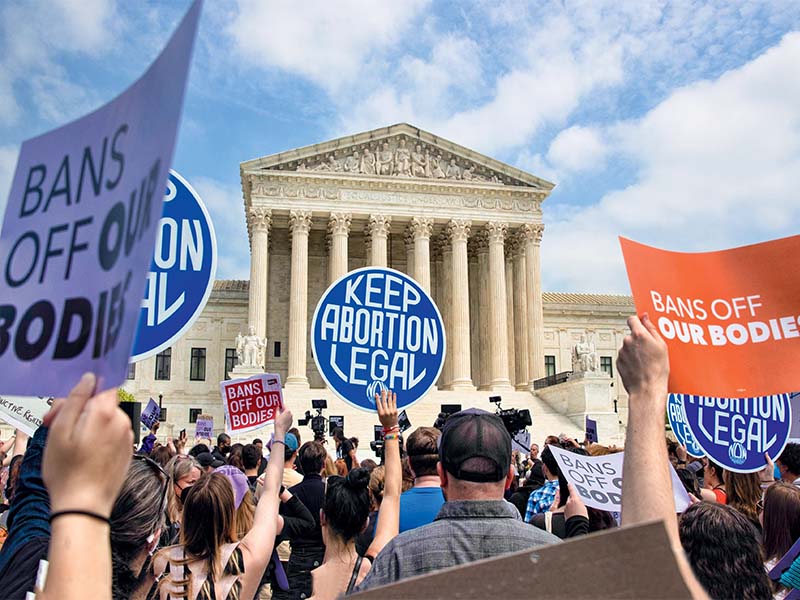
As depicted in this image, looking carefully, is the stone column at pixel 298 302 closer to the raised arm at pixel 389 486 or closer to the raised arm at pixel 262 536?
the raised arm at pixel 389 486

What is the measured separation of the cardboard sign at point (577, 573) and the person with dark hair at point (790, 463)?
5635mm

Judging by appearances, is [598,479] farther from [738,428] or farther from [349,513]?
[349,513]

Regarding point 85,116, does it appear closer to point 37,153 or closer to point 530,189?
point 37,153

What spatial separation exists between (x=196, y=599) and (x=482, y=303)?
4405 centimetres

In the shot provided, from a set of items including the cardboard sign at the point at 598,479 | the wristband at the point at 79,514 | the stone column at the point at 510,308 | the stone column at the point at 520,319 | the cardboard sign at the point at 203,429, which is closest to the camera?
the wristband at the point at 79,514

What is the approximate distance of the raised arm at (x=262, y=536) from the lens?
3.18 m

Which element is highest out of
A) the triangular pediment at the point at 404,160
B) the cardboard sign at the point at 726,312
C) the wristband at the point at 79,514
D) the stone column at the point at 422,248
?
the triangular pediment at the point at 404,160

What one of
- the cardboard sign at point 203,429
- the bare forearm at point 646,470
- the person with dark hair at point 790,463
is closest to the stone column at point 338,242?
the cardboard sign at point 203,429

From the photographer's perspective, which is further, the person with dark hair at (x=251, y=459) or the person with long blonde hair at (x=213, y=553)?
the person with dark hair at (x=251, y=459)

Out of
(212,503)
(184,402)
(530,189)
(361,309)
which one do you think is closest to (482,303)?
(530,189)

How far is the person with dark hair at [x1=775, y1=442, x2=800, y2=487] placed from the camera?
5.85 m

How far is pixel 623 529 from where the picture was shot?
98 centimetres

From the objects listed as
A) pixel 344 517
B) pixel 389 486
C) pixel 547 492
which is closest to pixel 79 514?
pixel 389 486

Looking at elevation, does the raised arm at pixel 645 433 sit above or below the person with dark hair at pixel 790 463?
above
